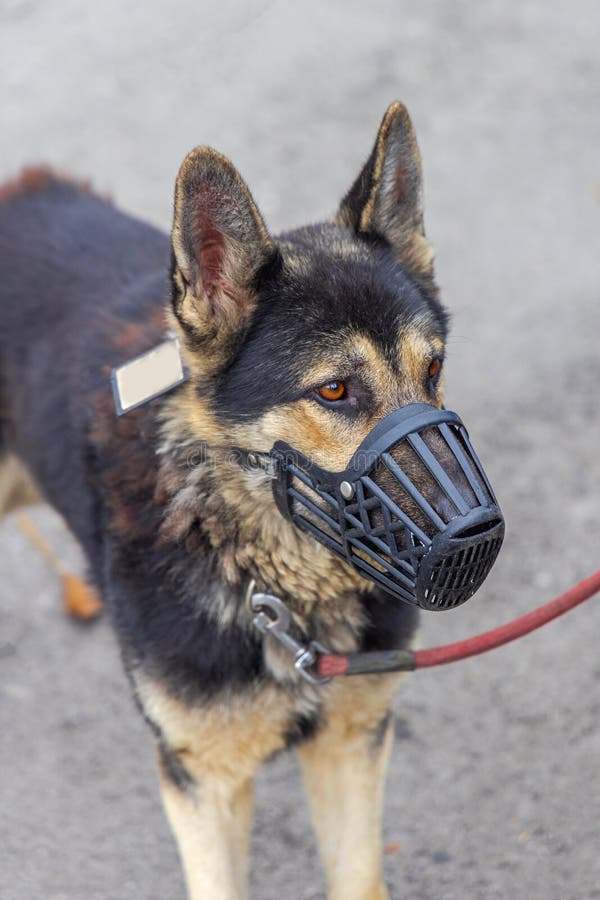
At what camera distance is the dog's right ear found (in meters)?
2.66

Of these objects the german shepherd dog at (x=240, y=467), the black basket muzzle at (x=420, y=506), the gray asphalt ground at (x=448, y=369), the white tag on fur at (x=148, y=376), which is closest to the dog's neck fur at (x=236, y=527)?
the german shepherd dog at (x=240, y=467)

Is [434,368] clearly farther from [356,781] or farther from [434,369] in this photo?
[356,781]

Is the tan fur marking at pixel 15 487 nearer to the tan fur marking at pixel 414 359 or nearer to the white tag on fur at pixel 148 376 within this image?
the white tag on fur at pixel 148 376

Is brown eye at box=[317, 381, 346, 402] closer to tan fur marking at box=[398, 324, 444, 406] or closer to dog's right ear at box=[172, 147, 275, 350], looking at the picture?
tan fur marking at box=[398, 324, 444, 406]

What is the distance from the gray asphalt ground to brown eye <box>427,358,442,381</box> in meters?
1.93

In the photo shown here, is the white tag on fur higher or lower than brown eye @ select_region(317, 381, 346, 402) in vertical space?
higher

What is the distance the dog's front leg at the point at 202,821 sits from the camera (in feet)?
10.5

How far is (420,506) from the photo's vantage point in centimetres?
251

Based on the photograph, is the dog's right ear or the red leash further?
the red leash

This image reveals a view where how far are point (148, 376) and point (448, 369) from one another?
125 inches

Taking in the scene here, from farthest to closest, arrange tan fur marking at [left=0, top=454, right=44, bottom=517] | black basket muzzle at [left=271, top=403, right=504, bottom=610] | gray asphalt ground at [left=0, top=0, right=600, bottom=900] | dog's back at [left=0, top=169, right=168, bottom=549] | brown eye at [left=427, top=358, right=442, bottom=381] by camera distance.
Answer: tan fur marking at [left=0, top=454, right=44, bottom=517], gray asphalt ground at [left=0, top=0, right=600, bottom=900], dog's back at [left=0, top=169, right=168, bottom=549], brown eye at [left=427, top=358, right=442, bottom=381], black basket muzzle at [left=271, top=403, right=504, bottom=610]

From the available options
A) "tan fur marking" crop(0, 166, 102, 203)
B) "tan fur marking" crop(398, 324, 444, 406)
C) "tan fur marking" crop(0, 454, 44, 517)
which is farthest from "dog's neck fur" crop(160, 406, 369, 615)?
"tan fur marking" crop(0, 166, 102, 203)

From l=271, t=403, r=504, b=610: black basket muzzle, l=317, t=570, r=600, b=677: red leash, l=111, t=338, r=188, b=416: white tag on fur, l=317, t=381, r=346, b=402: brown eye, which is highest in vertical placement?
l=111, t=338, r=188, b=416: white tag on fur

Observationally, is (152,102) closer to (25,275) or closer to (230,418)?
(25,275)
